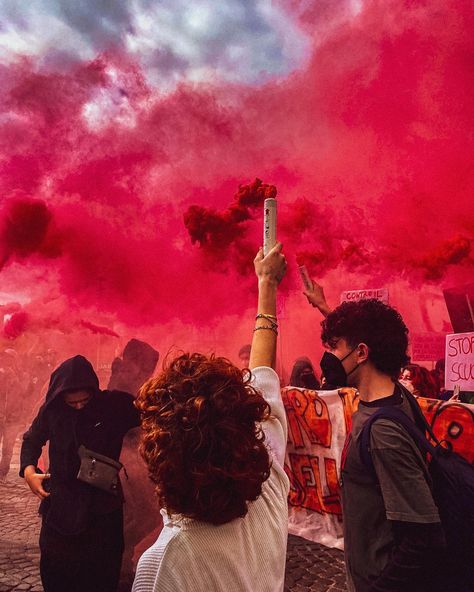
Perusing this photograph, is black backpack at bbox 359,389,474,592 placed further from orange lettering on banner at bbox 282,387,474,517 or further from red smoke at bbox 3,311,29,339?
red smoke at bbox 3,311,29,339

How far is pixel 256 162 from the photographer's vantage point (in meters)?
11.7

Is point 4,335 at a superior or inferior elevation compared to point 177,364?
superior

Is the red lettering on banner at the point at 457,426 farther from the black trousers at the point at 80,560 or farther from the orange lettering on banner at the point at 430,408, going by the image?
the black trousers at the point at 80,560

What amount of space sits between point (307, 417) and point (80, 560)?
6.78 feet

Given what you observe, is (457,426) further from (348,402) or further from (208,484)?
(208,484)

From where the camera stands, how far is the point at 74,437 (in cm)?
265

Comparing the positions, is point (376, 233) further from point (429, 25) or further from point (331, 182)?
point (429, 25)

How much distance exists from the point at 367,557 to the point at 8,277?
9.53 m

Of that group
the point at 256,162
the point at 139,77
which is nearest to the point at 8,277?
the point at 139,77

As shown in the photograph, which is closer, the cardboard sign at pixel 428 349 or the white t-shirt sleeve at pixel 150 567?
the white t-shirt sleeve at pixel 150 567

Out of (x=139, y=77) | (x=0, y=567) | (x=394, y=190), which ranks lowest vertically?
(x=0, y=567)

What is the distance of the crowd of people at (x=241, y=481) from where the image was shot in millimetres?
1073

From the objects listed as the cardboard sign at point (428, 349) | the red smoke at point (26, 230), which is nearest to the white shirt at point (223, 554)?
the cardboard sign at point (428, 349)

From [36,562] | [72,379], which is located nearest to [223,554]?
[72,379]
